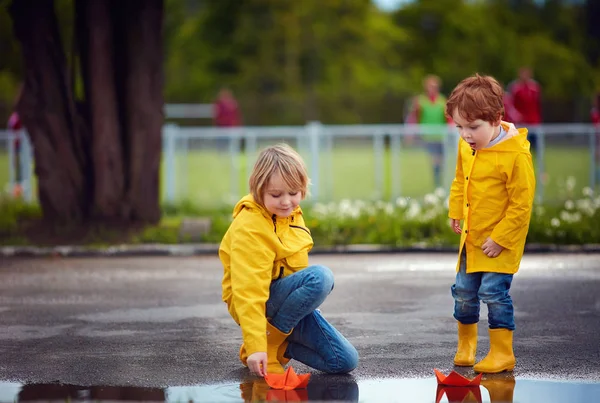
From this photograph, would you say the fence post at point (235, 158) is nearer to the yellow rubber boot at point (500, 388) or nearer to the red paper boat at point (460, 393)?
the yellow rubber boot at point (500, 388)

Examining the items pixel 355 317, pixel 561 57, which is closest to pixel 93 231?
pixel 355 317

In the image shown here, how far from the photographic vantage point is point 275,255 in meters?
5.59

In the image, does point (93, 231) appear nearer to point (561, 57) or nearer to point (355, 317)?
point (355, 317)

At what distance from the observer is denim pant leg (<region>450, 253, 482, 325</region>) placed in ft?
19.7

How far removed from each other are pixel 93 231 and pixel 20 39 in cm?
240

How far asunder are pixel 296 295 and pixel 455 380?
0.90 meters

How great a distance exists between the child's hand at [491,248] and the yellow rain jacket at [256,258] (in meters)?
0.94

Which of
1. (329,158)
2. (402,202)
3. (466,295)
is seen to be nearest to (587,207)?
(402,202)

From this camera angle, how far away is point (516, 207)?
19.0 ft

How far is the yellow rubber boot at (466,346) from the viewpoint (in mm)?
6051

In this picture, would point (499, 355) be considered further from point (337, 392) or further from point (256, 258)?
point (256, 258)

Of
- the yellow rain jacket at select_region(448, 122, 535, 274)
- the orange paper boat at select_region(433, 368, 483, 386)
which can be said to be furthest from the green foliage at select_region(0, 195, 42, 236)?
the orange paper boat at select_region(433, 368, 483, 386)

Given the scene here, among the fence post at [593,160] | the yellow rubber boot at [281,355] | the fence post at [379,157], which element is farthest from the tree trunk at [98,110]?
the yellow rubber boot at [281,355]

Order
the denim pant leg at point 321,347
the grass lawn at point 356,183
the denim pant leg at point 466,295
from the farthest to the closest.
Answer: the grass lawn at point 356,183
the denim pant leg at point 466,295
the denim pant leg at point 321,347
